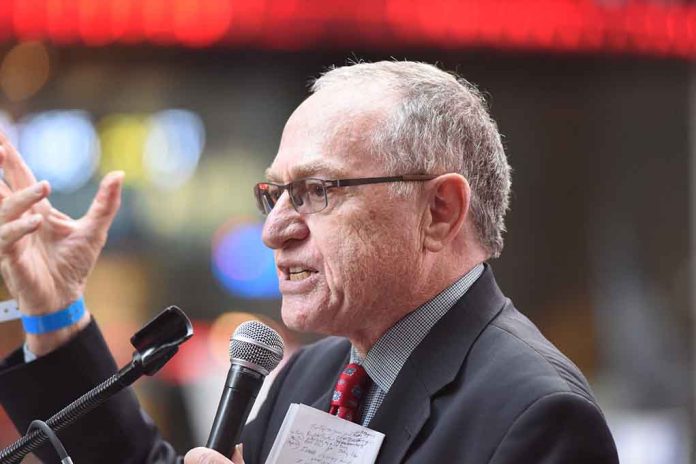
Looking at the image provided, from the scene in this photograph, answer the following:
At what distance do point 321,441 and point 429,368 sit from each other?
0.70 feet

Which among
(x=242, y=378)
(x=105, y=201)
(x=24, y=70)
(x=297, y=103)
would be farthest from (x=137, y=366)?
(x=297, y=103)

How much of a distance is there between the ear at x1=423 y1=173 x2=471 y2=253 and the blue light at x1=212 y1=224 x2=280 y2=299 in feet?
15.2

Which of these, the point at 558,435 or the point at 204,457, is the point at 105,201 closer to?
the point at 204,457

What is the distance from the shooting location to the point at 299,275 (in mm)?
1693

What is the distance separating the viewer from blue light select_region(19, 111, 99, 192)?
5.92 meters

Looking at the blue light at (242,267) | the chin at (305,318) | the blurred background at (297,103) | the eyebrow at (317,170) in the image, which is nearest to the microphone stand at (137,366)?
A: the chin at (305,318)

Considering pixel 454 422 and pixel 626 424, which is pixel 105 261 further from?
pixel 454 422

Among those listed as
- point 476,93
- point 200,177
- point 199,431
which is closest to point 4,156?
point 476,93

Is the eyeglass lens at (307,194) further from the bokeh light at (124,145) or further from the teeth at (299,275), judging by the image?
the bokeh light at (124,145)

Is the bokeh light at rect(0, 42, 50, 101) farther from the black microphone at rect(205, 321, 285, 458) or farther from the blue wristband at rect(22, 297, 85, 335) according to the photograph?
the black microphone at rect(205, 321, 285, 458)

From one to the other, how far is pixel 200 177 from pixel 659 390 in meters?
3.41

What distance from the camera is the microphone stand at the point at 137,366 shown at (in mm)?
1535

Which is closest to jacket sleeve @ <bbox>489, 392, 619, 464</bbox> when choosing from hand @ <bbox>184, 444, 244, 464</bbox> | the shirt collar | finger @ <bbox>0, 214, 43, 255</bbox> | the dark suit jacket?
the dark suit jacket

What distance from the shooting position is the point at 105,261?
20.2ft
